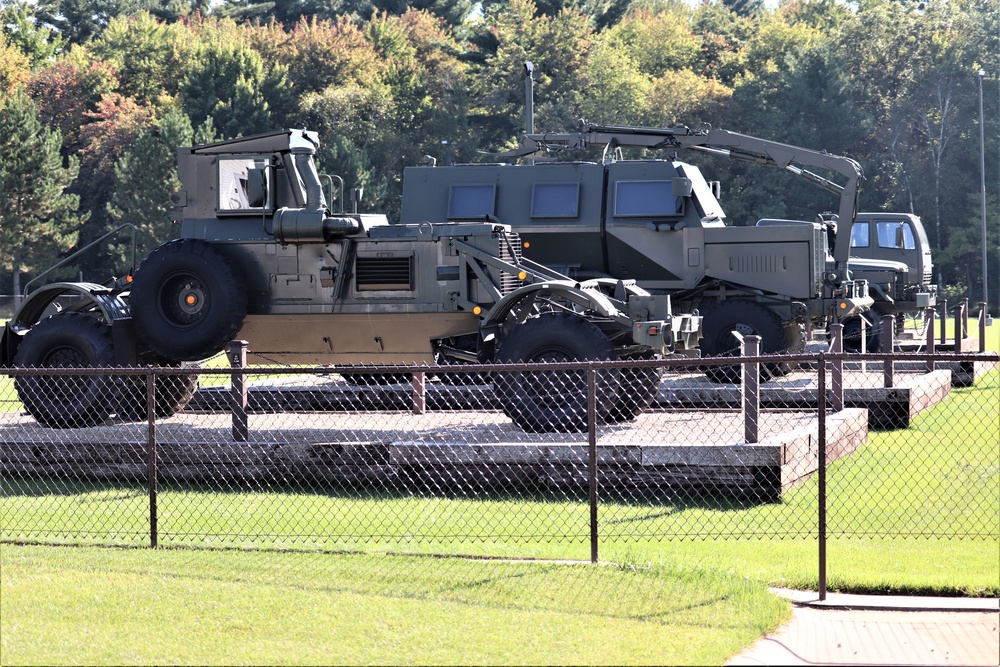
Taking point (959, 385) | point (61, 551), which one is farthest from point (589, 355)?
point (959, 385)

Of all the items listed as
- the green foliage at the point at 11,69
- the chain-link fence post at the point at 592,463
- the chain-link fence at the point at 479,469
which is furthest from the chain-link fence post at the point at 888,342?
the green foliage at the point at 11,69

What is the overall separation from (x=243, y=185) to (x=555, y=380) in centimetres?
452

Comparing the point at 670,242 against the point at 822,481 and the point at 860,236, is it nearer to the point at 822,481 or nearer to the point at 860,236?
the point at 860,236

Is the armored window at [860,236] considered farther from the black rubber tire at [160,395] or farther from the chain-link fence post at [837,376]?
the black rubber tire at [160,395]

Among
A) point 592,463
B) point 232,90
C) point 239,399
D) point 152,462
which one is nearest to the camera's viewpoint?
point 592,463

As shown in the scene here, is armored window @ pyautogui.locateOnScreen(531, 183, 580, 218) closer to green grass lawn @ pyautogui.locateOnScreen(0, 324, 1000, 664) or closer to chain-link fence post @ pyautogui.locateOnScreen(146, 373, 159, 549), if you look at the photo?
green grass lawn @ pyautogui.locateOnScreen(0, 324, 1000, 664)

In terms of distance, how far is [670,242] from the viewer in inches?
696

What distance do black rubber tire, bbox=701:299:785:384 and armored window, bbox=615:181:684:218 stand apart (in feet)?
4.80

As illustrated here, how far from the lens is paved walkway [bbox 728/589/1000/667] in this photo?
20.8ft

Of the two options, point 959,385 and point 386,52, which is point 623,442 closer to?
point 959,385

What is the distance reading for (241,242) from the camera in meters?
13.9

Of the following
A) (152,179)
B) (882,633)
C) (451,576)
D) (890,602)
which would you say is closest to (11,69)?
(152,179)

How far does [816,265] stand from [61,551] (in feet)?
38.8

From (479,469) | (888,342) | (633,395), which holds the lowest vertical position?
(479,469)
